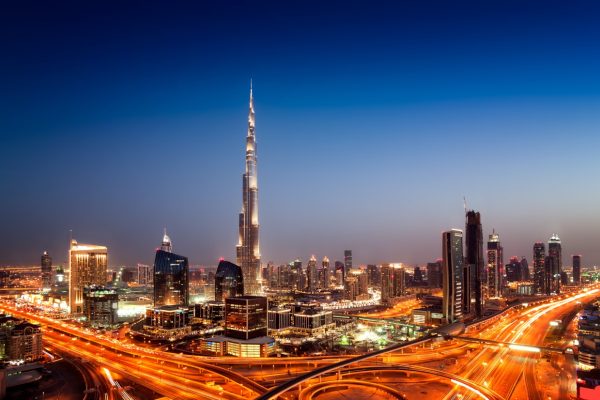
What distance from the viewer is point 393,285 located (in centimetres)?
7600

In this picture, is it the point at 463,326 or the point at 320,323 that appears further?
the point at 320,323

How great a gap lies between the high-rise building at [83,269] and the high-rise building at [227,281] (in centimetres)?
1918

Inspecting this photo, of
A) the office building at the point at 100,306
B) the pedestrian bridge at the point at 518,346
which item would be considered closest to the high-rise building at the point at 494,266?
the pedestrian bridge at the point at 518,346

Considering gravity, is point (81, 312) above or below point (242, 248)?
below

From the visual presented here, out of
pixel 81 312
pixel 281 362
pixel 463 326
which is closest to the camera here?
pixel 281 362

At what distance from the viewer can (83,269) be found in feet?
221

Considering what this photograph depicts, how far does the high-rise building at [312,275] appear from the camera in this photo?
92.4 meters

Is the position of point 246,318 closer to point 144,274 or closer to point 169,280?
point 169,280

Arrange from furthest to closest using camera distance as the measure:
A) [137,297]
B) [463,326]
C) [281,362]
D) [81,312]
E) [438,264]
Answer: [438,264]
[137,297]
[81,312]
[463,326]
[281,362]

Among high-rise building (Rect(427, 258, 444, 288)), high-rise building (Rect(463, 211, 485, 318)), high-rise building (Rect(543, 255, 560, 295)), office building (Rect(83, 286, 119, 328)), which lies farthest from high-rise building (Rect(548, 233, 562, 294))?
office building (Rect(83, 286, 119, 328))

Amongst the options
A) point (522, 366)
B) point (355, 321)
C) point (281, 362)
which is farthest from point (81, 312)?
point (522, 366)

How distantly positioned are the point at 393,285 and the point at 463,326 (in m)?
35.3

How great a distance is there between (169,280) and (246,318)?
2342cm

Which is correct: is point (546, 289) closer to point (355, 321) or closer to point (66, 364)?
point (355, 321)
